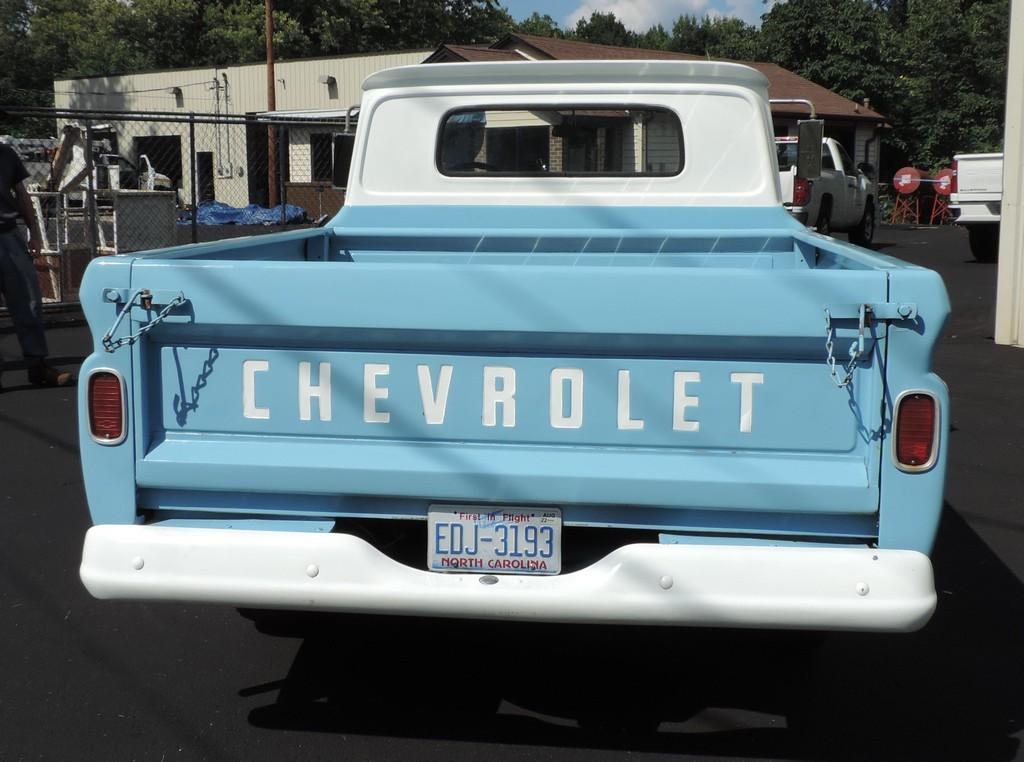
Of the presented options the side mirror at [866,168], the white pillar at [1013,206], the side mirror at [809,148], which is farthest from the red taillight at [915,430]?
the side mirror at [866,168]

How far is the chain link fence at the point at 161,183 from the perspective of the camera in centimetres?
1201

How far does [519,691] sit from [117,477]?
142cm

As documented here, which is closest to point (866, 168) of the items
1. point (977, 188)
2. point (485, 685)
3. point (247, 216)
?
point (977, 188)

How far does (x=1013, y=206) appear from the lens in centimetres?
976

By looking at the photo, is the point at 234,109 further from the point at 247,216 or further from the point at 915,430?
the point at 915,430

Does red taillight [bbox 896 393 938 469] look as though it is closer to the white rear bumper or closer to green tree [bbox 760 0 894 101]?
the white rear bumper

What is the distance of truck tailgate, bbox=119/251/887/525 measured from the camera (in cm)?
274

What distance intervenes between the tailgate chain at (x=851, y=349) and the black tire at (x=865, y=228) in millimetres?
19118

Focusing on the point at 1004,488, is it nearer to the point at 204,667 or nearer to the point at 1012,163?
the point at 204,667

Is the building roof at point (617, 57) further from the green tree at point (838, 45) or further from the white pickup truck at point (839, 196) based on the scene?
the white pickup truck at point (839, 196)

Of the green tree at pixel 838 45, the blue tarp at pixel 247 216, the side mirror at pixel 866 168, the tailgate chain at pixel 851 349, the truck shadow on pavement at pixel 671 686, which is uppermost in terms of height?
the green tree at pixel 838 45

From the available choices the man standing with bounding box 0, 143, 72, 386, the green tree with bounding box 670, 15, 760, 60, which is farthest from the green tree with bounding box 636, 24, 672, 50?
the man standing with bounding box 0, 143, 72, 386

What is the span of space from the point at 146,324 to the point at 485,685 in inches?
62.2

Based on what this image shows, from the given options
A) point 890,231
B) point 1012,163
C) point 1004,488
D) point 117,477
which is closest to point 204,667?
point 117,477
